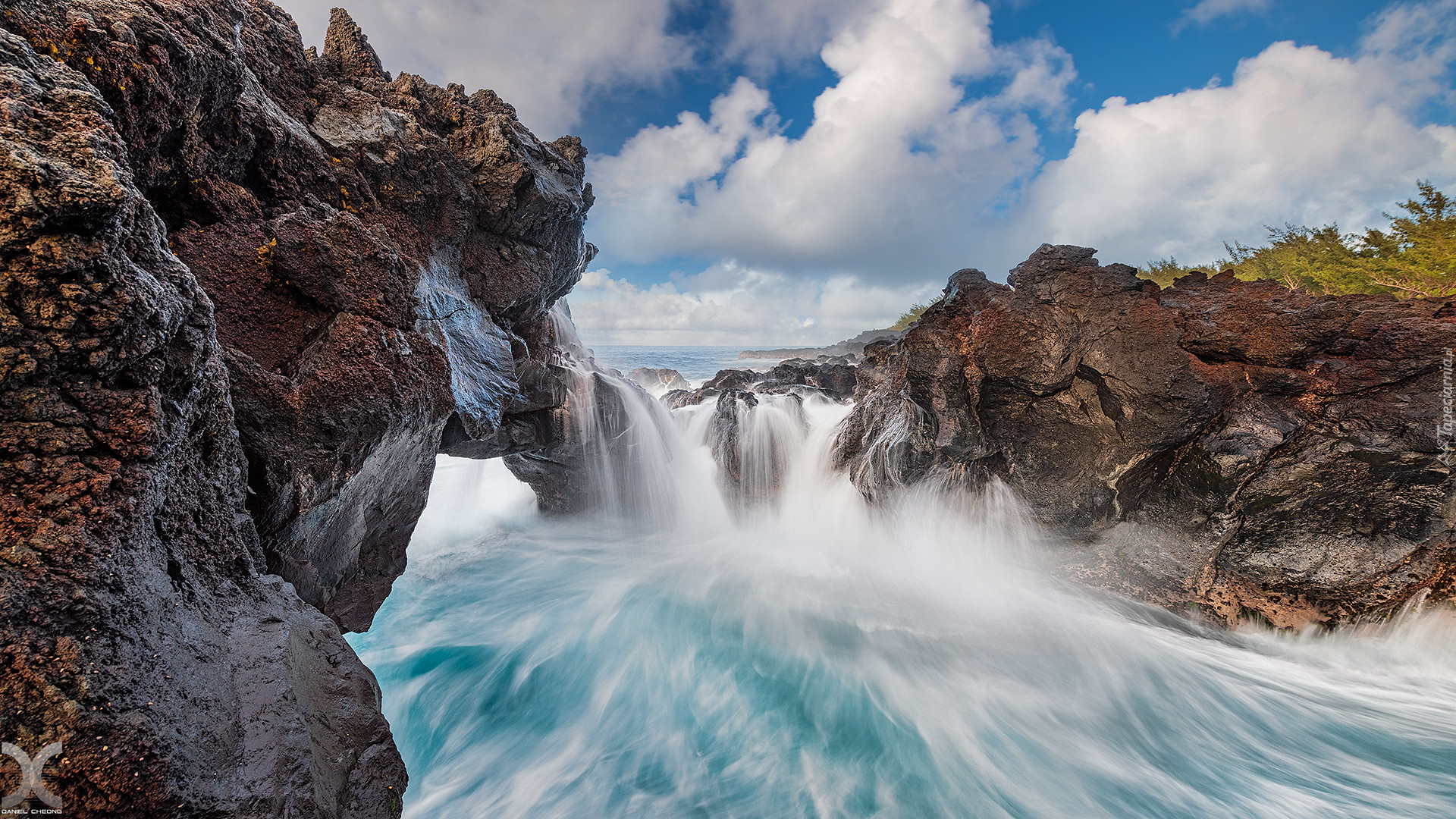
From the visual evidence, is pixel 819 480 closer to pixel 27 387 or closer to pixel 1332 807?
pixel 1332 807

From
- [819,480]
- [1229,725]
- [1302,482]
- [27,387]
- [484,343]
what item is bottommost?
[1229,725]

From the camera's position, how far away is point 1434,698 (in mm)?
4562

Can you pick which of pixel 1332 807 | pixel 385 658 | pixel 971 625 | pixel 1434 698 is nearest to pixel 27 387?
pixel 385 658

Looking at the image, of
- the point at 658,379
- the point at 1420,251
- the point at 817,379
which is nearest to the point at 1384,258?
the point at 1420,251

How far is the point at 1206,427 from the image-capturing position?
16.6ft

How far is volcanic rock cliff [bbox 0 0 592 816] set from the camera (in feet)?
5.19

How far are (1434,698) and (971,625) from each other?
3.93 metres

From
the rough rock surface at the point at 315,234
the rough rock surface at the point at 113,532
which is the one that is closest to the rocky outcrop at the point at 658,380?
the rough rock surface at the point at 315,234

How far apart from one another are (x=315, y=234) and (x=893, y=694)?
6754 millimetres

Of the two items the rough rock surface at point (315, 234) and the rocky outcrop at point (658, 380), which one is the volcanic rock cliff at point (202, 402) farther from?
the rocky outcrop at point (658, 380)

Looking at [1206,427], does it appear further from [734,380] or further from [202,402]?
[734,380]

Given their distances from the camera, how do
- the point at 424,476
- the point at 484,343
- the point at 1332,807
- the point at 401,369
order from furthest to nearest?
the point at 484,343
the point at 424,476
the point at 1332,807
the point at 401,369

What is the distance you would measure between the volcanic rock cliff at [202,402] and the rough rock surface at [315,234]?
2cm

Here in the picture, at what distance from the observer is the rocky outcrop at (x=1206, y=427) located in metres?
4.52
